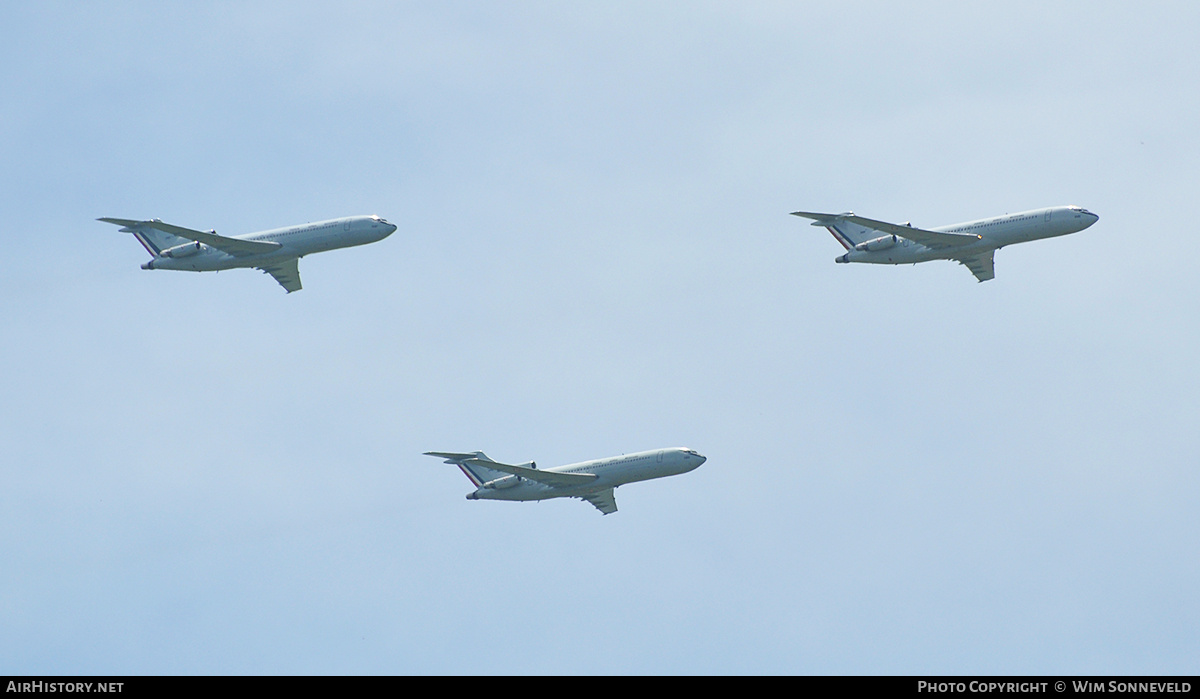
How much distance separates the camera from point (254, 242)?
116 meters

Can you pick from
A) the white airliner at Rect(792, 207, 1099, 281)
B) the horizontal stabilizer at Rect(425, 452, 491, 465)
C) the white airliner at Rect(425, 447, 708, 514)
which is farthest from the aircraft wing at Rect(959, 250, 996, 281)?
the horizontal stabilizer at Rect(425, 452, 491, 465)

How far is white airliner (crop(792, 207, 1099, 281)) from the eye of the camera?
116938 millimetres

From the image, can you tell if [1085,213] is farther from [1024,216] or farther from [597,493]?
[597,493]

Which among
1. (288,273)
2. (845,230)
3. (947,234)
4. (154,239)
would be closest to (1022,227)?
(947,234)

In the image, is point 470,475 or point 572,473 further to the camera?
point 470,475

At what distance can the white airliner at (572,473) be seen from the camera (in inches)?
4515

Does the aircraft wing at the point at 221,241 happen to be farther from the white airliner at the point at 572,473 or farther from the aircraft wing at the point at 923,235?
the aircraft wing at the point at 923,235

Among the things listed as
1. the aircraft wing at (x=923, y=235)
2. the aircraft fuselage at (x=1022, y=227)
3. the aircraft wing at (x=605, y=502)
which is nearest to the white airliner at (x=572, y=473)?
the aircraft wing at (x=605, y=502)

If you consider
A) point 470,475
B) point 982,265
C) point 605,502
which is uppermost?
point 982,265

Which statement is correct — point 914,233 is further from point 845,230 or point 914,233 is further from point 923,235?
point 845,230

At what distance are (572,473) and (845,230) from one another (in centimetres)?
3392

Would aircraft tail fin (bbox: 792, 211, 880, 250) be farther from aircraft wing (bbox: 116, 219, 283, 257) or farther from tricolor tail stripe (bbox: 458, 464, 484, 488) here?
aircraft wing (bbox: 116, 219, 283, 257)
